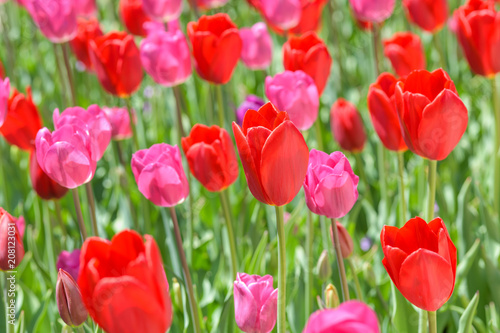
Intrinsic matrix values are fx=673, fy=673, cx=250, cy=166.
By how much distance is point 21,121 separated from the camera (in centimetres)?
157

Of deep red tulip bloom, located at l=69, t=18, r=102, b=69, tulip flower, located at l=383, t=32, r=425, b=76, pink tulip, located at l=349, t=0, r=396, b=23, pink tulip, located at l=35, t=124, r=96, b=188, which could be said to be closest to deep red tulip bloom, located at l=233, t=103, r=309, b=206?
pink tulip, located at l=35, t=124, r=96, b=188

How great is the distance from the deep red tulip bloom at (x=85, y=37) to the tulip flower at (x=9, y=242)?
3.63 ft

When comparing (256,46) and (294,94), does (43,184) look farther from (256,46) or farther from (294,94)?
(256,46)

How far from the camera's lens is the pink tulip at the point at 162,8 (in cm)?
207

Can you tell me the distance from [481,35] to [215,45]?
0.62 meters

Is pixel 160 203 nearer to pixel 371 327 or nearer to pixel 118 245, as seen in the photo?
pixel 118 245

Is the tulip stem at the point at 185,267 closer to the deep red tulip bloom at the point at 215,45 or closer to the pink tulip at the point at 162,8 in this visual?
the deep red tulip bloom at the point at 215,45

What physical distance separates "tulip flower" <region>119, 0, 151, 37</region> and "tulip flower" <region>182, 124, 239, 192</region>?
1.12 metres

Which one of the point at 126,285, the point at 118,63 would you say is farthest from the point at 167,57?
the point at 126,285

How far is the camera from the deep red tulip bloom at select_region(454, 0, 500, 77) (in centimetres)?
153

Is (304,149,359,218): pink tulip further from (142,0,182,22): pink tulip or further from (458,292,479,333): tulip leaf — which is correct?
(142,0,182,22): pink tulip

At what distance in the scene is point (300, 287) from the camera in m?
1.47

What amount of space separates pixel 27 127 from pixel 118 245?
94 cm

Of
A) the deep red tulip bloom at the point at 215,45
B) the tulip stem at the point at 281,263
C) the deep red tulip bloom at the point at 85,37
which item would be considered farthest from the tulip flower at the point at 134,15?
the tulip stem at the point at 281,263
